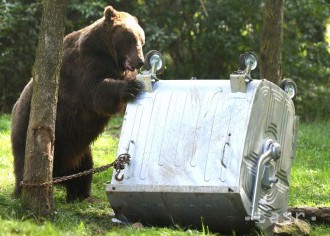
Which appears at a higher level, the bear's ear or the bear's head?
the bear's ear

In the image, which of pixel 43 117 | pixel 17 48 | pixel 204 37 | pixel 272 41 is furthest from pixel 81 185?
pixel 204 37

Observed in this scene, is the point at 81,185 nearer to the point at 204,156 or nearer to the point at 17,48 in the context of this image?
the point at 204,156

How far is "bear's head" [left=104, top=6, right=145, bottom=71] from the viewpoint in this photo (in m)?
7.91

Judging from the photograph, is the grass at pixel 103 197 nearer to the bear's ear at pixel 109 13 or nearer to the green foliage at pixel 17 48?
the bear's ear at pixel 109 13

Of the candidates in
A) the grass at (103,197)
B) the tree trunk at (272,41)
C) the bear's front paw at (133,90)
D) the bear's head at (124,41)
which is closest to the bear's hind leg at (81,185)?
the grass at (103,197)

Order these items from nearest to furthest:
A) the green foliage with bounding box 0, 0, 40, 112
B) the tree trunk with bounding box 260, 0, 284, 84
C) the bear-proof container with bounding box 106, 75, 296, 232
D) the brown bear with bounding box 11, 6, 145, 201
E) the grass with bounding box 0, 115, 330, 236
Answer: the grass with bounding box 0, 115, 330, 236 → the bear-proof container with bounding box 106, 75, 296, 232 → the brown bear with bounding box 11, 6, 145, 201 → the tree trunk with bounding box 260, 0, 284, 84 → the green foliage with bounding box 0, 0, 40, 112

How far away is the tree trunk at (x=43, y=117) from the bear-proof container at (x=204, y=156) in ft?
2.10

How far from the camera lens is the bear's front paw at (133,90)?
668 centimetres

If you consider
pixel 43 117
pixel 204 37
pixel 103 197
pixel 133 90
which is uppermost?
pixel 133 90

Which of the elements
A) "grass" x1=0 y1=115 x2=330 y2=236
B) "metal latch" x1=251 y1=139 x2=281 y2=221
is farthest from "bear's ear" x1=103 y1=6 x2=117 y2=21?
A: "metal latch" x1=251 y1=139 x2=281 y2=221

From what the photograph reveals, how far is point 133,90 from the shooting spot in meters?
6.68

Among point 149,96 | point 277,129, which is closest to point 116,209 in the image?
point 149,96

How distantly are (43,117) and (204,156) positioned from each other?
1535mm

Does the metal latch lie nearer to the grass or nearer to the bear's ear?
the grass
